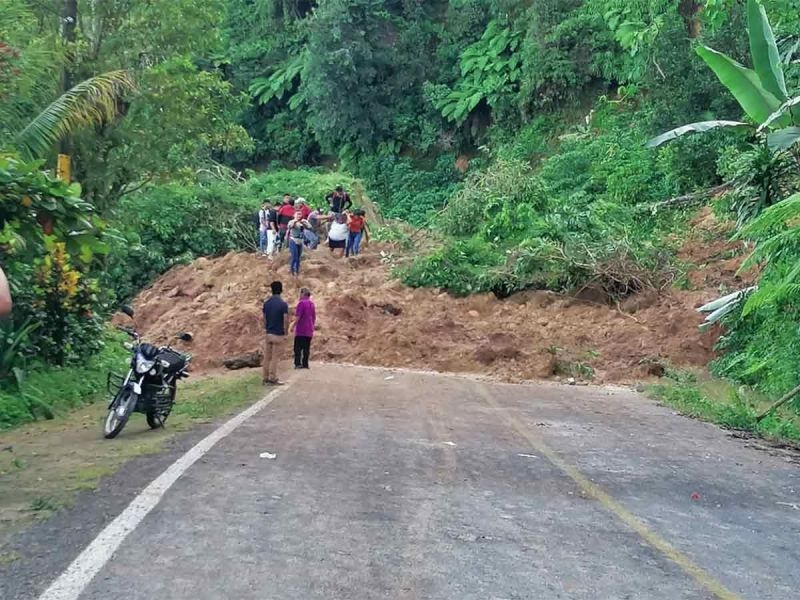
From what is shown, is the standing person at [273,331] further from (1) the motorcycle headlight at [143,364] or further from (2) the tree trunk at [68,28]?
(2) the tree trunk at [68,28]

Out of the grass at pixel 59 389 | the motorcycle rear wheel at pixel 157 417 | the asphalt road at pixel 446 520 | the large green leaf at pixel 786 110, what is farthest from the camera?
the grass at pixel 59 389

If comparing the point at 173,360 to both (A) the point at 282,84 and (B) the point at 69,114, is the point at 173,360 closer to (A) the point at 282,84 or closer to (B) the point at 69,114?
(B) the point at 69,114

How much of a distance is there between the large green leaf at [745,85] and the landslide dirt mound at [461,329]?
5934 millimetres

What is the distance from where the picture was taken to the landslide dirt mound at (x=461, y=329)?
62.6ft

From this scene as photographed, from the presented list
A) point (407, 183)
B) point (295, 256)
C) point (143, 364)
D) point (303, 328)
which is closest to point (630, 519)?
point (143, 364)

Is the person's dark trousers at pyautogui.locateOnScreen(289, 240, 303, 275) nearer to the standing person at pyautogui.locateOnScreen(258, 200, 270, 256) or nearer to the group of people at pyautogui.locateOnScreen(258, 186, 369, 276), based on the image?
the group of people at pyautogui.locateOnScreen(258, 186, 369, 276)

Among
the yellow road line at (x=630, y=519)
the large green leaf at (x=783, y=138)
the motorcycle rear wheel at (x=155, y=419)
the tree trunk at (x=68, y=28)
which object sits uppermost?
the tree trunk at (x=68, y=28)

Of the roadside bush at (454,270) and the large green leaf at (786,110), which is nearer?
the large green leaf at (786,110)

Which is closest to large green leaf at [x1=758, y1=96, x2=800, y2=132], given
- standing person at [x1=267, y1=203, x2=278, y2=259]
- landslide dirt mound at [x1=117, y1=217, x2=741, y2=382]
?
landslide dirt mound at [x1=117, y1=217, x2=741, y2=382]

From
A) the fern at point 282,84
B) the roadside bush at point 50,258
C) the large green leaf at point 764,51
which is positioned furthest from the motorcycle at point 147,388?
the fern at point 282,84

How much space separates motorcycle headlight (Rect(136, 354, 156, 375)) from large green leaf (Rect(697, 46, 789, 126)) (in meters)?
8.50

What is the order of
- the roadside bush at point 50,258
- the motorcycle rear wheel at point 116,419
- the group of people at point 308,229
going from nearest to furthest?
1. the roadside bush at point 50,258
2. the motorcycle rear wheel at point 116,419
3. the group of people at point 308,229

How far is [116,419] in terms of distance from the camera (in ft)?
34.3

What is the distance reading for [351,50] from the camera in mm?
44562
